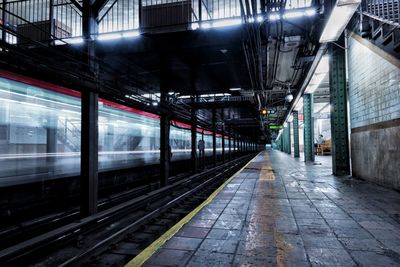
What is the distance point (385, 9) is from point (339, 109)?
13.3ft

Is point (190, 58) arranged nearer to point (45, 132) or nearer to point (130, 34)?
point (130, 34)

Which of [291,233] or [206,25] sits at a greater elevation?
[206,25]

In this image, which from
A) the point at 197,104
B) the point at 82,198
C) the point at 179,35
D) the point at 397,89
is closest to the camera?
the point at 82,198

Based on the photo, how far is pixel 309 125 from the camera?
17.2m

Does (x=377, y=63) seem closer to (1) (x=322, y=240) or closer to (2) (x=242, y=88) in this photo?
(2) (x=242, y=88)

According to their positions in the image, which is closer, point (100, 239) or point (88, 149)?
point (100, 239)

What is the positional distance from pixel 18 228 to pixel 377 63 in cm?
850

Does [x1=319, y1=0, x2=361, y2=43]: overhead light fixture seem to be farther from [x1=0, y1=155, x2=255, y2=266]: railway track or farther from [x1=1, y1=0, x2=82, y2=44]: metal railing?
[x1=1, y1=0, x2=82, y2=44]: metal railing

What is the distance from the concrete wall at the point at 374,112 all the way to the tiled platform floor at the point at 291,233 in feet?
3.49

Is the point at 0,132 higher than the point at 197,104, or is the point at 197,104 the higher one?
the point at 197,104

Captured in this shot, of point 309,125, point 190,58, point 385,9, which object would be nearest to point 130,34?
point 190,58

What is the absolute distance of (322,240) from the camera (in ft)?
10.1

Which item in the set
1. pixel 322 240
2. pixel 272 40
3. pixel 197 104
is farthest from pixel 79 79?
pixel 197 104

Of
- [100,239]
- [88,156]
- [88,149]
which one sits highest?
[88,149]
